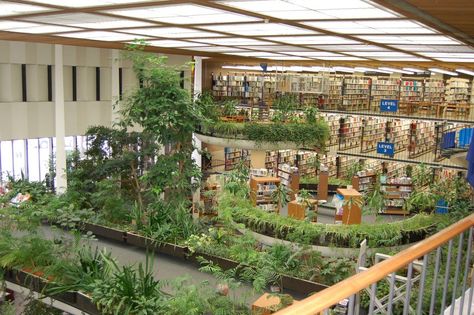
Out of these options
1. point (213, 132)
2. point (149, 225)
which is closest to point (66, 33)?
point (149, 225)

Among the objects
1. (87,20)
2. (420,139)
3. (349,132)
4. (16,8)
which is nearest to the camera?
(16,8)

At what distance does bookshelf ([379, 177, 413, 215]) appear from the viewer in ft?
50.2

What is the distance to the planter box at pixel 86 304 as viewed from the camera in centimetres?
653

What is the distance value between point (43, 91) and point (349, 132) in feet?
40.8

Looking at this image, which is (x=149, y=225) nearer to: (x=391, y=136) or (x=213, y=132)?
(x=213, y=132)

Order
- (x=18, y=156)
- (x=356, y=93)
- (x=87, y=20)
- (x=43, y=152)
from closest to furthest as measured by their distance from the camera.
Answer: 1. (x=87, y=20)
2. (x=18, y=156)
3. (x=43, y=152)
4. (x=356, y=93)

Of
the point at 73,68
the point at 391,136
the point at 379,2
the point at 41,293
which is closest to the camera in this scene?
the point at 379,2

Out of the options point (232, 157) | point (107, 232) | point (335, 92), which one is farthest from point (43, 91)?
point (335, 92)

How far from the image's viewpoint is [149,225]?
9062 mm

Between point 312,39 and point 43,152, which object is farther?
point 43,152

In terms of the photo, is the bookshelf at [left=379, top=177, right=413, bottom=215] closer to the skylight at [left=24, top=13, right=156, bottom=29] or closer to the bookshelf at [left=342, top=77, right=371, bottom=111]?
the bookshelf at [left=342, top=77, right=371, bottom=111]

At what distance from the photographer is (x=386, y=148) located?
17.0m

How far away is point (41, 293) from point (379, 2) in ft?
19.3

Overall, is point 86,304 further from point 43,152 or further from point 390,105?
point 390,105
